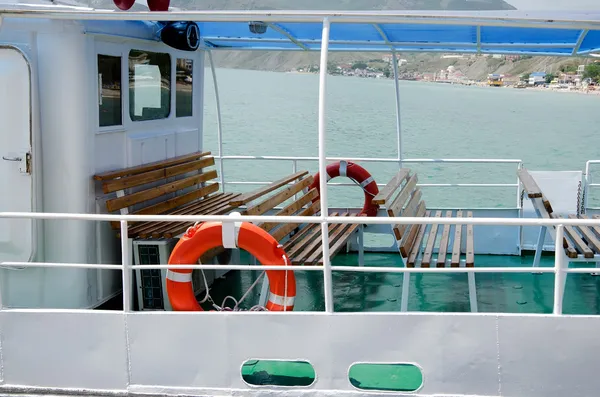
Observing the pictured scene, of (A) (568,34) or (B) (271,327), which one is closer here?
(B) (271,327)

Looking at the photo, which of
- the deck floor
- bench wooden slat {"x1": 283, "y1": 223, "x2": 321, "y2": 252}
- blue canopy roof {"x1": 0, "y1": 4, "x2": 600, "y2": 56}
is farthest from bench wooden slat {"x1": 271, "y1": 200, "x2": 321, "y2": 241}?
blue canopy roof {"x1": 0, "y1": 4, "x2": 600, "y2": 56}

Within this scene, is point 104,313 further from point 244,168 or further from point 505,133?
point 505,133

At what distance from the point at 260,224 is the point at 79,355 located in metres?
1.80

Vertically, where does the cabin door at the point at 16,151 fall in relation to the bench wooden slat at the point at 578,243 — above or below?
above

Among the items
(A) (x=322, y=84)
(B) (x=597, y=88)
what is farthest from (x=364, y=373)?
(B) (x=597, y=88)

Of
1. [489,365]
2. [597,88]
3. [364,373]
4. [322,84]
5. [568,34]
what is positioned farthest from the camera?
[597,88]

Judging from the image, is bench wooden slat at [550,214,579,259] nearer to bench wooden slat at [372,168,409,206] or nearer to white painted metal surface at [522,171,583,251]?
bench wooden slat at [372,168,409,206]

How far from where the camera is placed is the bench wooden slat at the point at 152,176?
5.89m

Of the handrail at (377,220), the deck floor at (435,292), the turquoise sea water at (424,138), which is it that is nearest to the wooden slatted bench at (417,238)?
the deck floor at (435,292)

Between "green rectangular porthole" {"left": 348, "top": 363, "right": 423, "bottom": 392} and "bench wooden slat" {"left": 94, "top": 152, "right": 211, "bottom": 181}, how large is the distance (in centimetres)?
232

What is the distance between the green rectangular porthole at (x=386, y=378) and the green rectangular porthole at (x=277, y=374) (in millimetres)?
311

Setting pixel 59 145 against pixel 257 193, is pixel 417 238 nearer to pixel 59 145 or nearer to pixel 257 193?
pixel 257 193

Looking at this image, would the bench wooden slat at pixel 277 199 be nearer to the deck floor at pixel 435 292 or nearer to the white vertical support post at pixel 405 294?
the deck floor at pixel 435 292

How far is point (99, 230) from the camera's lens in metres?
5.90
